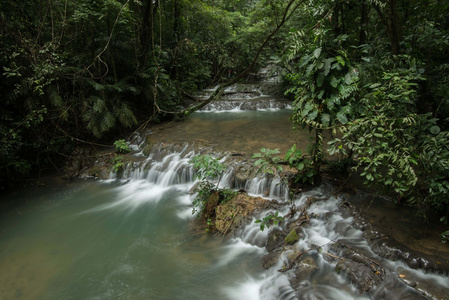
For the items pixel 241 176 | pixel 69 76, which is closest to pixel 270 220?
pixel 241 176

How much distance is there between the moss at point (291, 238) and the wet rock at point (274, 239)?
11cm

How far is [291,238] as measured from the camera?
4.16 metres

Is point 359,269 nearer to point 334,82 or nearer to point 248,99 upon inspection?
point 334,82

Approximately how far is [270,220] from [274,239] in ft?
1.20

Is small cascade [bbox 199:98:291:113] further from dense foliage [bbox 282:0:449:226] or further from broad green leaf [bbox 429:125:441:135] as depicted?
broad green leaf [bbox 429:125:441:135]

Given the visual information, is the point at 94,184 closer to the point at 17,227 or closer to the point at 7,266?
the point at 17,227

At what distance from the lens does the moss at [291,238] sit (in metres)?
4.14

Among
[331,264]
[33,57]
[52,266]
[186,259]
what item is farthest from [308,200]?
[33,57]

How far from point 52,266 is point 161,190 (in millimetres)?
2904

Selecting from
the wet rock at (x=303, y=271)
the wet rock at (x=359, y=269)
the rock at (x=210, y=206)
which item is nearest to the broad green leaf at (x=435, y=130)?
the wet rock at (x=359, y=269)

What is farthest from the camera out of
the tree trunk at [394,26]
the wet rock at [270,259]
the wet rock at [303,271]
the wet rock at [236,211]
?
the wet rock at [236,211]

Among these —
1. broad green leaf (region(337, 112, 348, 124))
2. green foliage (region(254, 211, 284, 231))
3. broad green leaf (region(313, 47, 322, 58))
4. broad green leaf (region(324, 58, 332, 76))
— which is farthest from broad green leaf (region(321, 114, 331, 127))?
green foliage (region(254, 211, 284, 231))

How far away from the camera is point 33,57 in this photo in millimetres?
5754

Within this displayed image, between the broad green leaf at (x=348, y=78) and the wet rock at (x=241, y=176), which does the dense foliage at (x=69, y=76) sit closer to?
the broad green leaf at (x=348, y=78)
